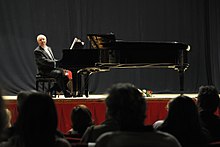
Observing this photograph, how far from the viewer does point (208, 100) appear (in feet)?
11.2

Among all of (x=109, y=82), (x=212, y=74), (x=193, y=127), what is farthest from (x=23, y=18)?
(x=193, y=127)

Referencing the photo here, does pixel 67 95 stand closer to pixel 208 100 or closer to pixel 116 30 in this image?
pixel 116 30

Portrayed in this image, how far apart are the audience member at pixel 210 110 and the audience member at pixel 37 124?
1.35 meters

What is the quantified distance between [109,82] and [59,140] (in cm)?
801

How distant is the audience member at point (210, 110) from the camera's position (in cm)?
A: 323

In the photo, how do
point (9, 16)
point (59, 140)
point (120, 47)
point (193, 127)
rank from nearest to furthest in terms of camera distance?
point (59, 140) → point (193, 127) → point (120, 47) → point (9, 16)

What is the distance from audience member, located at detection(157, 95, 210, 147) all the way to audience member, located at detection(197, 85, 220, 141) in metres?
0.37

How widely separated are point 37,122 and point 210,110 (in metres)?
1.60

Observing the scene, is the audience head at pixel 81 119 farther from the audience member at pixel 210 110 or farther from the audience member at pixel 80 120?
the audience member at pixel 210 110

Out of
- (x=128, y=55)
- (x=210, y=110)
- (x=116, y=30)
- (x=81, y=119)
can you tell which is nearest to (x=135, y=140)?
(x=81, y=119)

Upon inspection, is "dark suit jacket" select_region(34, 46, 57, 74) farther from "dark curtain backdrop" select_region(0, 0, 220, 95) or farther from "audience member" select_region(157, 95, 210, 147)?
"audience member" select_region(157, 95, 210, 147)

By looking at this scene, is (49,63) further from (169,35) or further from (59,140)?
(59,140)

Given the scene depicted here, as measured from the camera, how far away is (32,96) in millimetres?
2363

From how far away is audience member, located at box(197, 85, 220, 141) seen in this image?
3232mm
